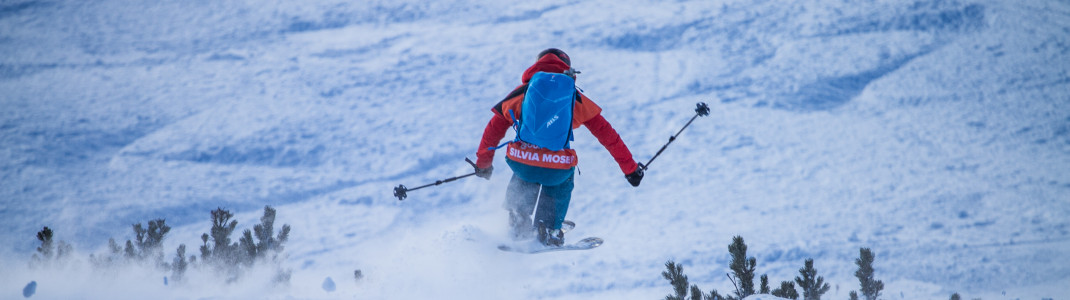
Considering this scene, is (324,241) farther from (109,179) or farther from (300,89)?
(300,89)

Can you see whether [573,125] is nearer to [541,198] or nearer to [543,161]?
[543,161]

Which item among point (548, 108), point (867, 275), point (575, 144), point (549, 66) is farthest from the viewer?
point (575, 144)

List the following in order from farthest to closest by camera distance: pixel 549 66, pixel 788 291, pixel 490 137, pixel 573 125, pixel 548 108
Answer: pixel 788 291
pixel 490 137
pixel 573 125
pixel 549 66
pixel 548 108

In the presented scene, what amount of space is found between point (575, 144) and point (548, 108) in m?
8.08

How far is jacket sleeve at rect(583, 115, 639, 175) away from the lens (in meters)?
5.16

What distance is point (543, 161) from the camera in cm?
518

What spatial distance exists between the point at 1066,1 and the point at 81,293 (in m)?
19.2

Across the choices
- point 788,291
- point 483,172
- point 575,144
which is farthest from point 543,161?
point 575,144

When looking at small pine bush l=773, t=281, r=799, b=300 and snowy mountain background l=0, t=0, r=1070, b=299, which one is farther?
snowy mountain background l=0, t=0, r=1070, b=299

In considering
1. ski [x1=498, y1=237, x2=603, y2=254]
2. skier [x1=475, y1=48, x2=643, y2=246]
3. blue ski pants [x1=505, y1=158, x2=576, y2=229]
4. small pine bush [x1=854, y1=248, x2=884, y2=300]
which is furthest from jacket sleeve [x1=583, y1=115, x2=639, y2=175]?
small pine bush [x1=854, y1=248, x2=884, y2=300]

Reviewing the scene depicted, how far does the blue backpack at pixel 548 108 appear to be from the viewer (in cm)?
480

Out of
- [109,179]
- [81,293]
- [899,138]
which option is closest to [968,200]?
[899,138]

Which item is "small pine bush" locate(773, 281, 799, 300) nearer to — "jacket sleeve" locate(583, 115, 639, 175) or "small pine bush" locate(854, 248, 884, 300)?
"small pine bush" locate(854, 248, 884, 300)

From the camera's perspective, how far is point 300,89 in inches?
587
